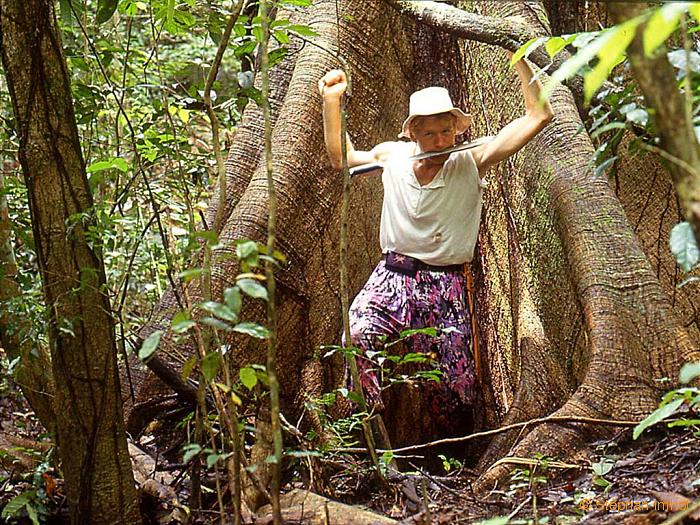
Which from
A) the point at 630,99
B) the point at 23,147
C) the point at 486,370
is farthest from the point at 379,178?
the point at 23,147

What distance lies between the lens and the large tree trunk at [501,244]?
3422mm

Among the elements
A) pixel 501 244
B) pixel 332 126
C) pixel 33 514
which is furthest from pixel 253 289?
pixel 501 244

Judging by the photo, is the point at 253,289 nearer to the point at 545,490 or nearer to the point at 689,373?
the point at 689,373

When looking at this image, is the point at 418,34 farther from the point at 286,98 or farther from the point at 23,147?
the point at 23,147

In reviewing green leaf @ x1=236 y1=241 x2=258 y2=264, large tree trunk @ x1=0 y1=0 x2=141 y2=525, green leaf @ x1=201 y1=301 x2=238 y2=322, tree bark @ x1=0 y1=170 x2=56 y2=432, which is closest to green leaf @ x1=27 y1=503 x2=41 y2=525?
large tree trunk @ x1=0 y1=0 x2=141 y2=525

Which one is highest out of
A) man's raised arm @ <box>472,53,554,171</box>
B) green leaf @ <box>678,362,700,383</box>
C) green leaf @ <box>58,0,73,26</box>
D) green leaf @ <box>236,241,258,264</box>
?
green leaf @ <box>58,0,73,26</box>

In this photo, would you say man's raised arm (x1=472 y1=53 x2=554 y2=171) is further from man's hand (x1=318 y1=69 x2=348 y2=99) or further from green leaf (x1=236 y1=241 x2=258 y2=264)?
green leaf (x1=236 y1=241 x2=258 y2=264)

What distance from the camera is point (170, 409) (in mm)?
3867

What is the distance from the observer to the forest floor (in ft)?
8.39

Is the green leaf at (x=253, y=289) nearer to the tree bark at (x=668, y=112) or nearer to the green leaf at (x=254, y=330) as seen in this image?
the green leaf at (x=254, y=330)

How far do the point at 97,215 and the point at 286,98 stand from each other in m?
2.15

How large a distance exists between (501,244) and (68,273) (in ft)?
9.28

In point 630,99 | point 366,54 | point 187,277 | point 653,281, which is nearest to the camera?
point 187,277

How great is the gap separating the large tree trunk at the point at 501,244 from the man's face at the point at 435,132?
0.46 metres
